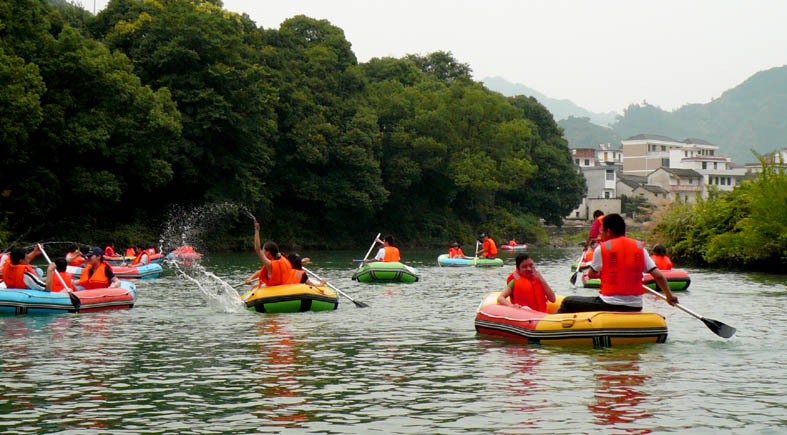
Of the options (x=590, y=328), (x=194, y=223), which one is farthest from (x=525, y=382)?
(x=194, y=223)

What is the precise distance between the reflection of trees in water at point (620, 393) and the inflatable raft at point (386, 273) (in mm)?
16131

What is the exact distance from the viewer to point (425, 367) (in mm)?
12320

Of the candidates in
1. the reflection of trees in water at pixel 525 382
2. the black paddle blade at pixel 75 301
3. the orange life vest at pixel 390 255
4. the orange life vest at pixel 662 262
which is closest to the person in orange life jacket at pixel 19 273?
the black paddle blade at pixel 75 301

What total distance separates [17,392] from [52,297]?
335 inches

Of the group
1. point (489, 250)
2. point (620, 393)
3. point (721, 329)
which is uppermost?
point (489, 250)

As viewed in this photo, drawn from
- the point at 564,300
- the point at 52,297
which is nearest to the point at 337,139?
the point at 52,297

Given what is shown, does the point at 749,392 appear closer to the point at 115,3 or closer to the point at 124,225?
the point at 124,225

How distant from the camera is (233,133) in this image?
5250cm

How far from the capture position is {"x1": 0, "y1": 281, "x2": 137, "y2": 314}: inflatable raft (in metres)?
18.3

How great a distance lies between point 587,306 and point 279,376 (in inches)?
192

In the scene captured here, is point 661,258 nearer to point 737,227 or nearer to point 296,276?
point 737,227

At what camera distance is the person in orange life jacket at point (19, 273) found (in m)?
18.6

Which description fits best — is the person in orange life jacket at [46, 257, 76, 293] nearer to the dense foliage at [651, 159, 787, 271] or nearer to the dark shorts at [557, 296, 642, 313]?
the dark shorts at [557, 296, 642, 313]

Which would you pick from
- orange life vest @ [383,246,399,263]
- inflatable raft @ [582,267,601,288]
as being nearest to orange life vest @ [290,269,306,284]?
inflatable raft @ [582,267,601,288]
